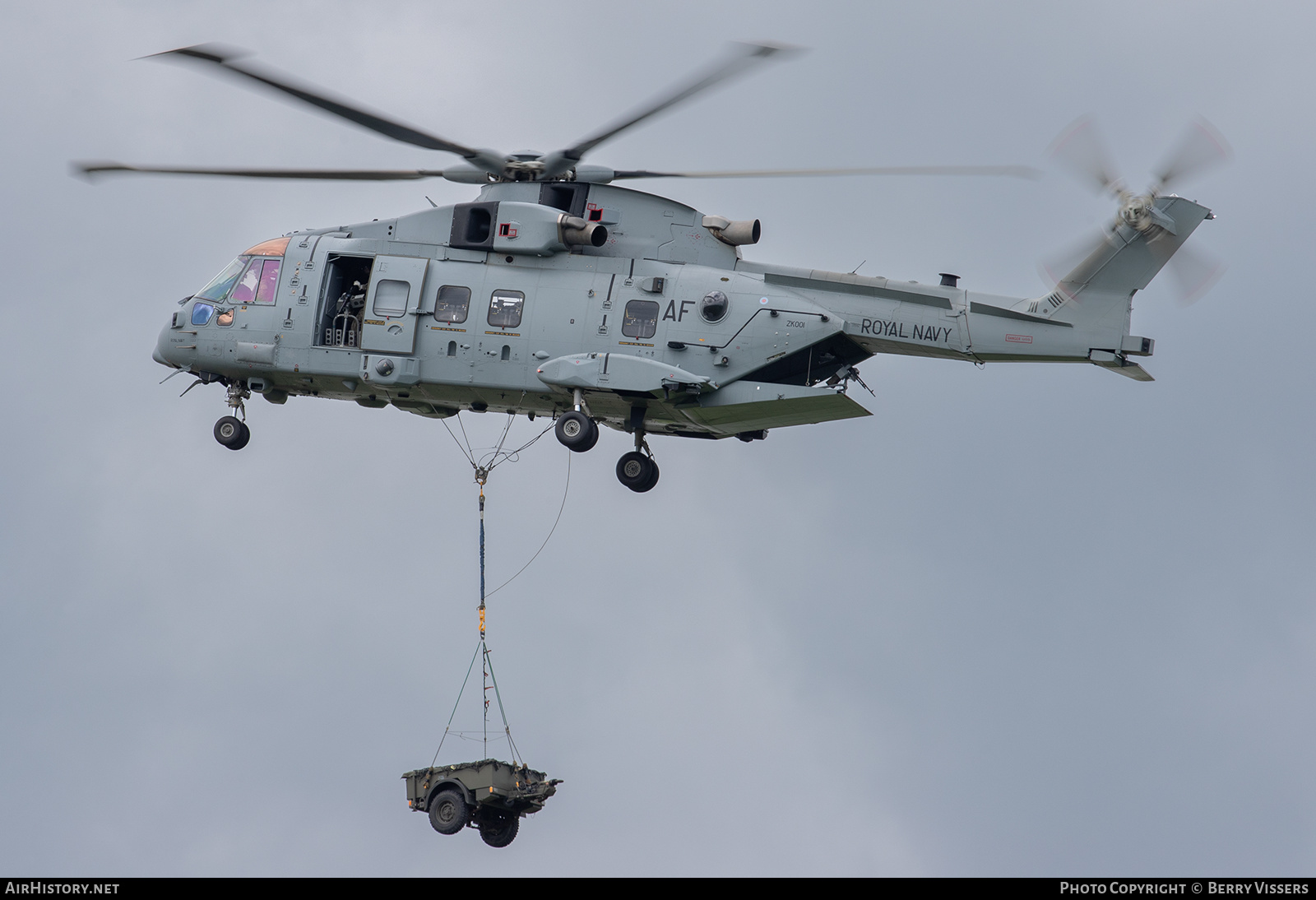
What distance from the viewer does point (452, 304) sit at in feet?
102

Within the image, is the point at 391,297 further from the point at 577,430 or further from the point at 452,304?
the point at 577,430

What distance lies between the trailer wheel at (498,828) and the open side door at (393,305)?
851cm

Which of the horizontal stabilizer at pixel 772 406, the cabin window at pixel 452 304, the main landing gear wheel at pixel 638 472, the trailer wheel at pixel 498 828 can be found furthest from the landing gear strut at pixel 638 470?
the trailer wheel at pixel 498 828

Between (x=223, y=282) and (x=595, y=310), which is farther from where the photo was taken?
(x=223, y=282)

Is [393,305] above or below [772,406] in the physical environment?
above

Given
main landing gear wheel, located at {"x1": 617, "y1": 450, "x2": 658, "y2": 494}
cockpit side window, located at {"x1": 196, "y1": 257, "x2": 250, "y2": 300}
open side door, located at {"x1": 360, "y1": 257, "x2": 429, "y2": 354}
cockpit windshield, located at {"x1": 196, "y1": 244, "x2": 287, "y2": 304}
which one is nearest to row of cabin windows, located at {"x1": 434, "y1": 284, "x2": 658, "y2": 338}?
open side door, located at {"x1": 360, "y1": 257, "x2": 429, "y2": 354}

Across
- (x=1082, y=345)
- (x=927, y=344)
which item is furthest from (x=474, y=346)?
(x=1082, y=345)

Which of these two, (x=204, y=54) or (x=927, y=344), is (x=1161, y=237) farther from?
(x=204, y=54)

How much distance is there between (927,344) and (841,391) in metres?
1.70

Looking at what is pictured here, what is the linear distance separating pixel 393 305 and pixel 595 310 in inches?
146

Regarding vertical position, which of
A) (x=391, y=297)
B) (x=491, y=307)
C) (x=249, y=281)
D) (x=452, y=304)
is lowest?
(x=491, y=307)

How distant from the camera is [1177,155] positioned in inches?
1089

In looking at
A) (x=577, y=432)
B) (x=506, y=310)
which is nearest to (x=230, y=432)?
(x=506, y=310)

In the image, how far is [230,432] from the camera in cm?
3331
